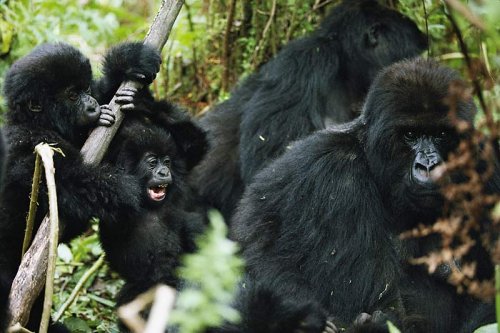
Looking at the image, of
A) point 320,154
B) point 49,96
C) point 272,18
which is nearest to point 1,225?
point 49,96

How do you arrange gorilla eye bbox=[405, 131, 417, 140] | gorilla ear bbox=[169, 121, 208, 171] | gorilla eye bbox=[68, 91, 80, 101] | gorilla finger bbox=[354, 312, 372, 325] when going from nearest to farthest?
gorilla finger bbox=[354, 312, 372, 325] → gorilla eye bbox=[405, 131, 417, 140] → gorilla eye bbox=[68, 91, 80, 101] → gorilla ear bbox=[169, 121, 208, 171]

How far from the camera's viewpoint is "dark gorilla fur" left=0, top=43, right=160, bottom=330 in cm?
408

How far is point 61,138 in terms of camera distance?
13.9 ft

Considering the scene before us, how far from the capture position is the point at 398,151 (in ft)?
14.1

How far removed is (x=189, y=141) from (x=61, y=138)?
102 cm

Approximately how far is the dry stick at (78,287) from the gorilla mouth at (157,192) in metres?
0.87

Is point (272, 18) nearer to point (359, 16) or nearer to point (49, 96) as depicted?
point (359, 16)

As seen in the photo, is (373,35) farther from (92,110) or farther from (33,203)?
(33,203)

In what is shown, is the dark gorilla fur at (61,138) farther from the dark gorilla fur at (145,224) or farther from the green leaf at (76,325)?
the green leaf at (76,325)

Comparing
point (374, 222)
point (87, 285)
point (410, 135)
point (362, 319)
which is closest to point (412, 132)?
point (410, 135)

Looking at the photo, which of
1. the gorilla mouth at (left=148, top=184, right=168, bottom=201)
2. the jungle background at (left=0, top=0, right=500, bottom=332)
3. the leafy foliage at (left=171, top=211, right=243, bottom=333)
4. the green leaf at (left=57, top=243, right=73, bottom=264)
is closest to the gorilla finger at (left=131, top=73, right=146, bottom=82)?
the gorilla mouth at (left=148, top=184, right=168, bottom=201)

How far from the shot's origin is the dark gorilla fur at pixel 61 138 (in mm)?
4078

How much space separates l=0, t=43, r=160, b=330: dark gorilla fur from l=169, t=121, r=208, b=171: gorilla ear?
502 millimetres

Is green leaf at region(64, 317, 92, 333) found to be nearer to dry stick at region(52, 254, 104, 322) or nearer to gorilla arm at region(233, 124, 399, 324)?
dry stick at region(52, 254, 104, 322)
